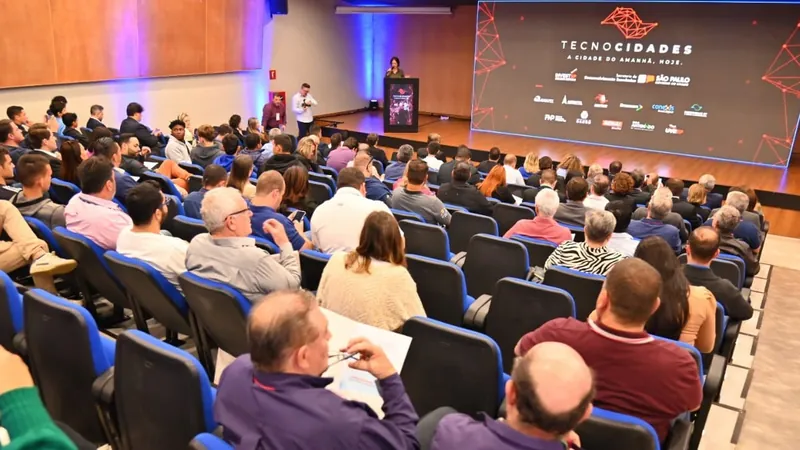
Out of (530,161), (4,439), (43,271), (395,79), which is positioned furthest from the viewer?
(395,79)

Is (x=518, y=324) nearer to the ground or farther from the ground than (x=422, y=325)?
nearer to the ground

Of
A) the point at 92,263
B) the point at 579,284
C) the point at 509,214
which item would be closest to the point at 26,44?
the point at 92,263

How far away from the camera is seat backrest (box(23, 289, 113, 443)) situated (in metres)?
2.24

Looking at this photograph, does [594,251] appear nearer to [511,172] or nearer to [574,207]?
[574,207]

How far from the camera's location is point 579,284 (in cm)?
346

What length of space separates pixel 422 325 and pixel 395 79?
10.8 m

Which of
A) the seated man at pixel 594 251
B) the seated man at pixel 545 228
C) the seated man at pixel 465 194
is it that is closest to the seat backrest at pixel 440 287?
the seated man at pixel 594 251

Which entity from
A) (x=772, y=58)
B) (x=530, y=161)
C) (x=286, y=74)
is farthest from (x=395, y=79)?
(x=772, y=58)

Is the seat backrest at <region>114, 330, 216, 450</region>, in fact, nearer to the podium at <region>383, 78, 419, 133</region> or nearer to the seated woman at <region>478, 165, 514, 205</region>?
the seated woman at <region>478, 165, 514, 205</region>

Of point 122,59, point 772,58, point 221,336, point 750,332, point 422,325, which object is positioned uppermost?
point 772,58

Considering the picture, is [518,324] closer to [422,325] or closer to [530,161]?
[422,325]

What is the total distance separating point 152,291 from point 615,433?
7.85 ft

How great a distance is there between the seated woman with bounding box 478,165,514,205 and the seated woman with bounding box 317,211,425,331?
369 cm

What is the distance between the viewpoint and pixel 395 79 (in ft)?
41.3
